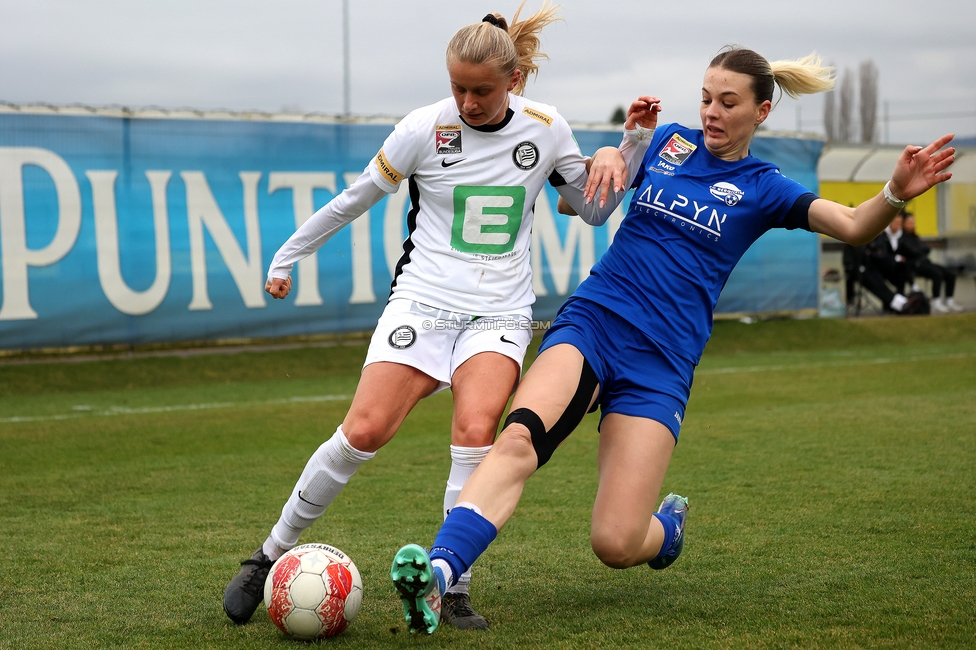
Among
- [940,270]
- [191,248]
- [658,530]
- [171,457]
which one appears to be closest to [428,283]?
[658,530]

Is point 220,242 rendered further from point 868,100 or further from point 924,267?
point 868,100

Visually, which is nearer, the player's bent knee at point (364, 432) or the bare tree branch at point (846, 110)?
the player's bent knee at point (364, 432)

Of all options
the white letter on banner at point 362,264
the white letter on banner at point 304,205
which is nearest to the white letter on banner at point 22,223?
the white letter on banner at point 304,205

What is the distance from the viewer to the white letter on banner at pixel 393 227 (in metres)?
14.0

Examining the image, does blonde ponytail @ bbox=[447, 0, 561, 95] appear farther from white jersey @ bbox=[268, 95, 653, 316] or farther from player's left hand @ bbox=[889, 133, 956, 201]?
player's left hand @ bbox=[889, 133, 956, 201]

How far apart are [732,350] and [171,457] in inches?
387

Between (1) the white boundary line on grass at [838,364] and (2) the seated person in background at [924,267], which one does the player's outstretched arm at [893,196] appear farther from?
(2) the seated person in background at [924,267]

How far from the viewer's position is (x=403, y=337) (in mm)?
4086

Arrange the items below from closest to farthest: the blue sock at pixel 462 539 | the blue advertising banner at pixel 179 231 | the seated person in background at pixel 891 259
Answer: the blue sock at pixel 462 539, the blue advertising banner at pixel 179 231, the seated person in background at pixel 891 259

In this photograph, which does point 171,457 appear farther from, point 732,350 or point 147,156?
point 732,350

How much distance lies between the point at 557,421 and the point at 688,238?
3.20 feet

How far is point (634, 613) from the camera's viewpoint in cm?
399

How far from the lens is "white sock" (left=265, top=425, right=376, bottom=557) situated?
13.0ft

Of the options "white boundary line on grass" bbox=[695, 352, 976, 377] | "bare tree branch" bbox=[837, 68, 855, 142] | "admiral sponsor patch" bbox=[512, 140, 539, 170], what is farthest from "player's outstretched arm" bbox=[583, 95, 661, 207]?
"bare tree branch" bbox=[837, 68, 855, 142]
